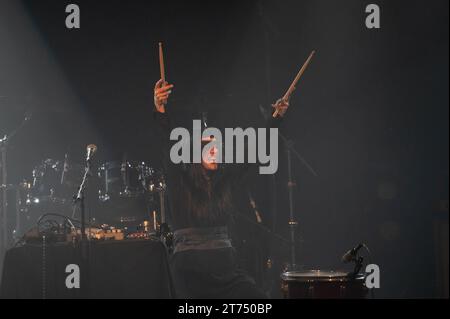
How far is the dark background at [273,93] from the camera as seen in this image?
6.09 meters

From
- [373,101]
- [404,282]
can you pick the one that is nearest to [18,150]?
[373,101]

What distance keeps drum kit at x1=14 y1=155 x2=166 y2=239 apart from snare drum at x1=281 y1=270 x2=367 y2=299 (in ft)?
7.77

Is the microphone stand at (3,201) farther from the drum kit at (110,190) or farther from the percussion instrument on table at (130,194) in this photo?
the percussion instrument on table at (130,194)

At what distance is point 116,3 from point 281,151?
2608 millimetres

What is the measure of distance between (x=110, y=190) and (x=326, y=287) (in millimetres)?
3189

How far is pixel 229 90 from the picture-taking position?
7.59m

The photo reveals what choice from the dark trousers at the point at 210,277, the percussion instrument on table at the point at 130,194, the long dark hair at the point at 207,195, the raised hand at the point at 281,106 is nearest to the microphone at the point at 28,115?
the percussion instrument on table at the point at 130,194

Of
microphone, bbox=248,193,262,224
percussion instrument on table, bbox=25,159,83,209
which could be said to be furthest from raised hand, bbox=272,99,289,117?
percussion instrument on table, bbox=25,159,83,209

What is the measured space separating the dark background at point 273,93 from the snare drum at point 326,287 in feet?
5.64

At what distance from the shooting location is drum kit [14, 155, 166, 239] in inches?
265

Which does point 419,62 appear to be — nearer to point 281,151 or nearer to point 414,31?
A: point 414,31

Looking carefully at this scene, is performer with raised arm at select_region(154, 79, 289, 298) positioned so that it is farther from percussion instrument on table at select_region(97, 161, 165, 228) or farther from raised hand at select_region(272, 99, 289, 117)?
percussion instrument on table at select_region(97, 161, 165, 228)

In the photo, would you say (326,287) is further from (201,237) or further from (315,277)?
(201,237)

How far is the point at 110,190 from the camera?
22.2 feet
